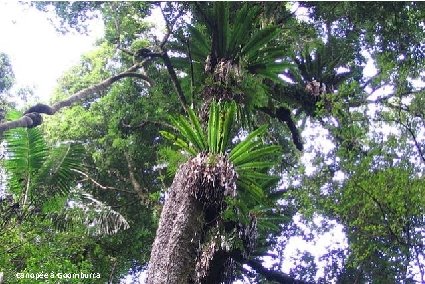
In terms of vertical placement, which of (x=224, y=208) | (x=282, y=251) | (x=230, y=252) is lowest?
(x=230, y=252)

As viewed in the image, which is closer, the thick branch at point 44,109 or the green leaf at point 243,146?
the green leaf at point 243,146

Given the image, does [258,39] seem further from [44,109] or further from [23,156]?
[23,156]

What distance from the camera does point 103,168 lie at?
343 inches

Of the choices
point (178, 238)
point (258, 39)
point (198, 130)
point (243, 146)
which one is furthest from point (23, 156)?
point (258, 39)

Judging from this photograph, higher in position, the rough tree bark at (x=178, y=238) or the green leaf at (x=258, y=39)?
the green leaf at (x=258, y=39)

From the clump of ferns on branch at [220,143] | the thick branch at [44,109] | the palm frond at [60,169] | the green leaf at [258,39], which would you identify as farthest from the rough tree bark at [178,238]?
the thick branch at [44,109]

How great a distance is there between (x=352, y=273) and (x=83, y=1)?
6406 millimetres

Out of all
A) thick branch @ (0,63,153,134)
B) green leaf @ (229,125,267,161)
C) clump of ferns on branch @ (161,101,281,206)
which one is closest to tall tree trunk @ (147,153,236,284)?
clump of ferns on branch @ (161,101,281,206)

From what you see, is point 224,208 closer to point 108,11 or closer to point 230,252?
point 230,252

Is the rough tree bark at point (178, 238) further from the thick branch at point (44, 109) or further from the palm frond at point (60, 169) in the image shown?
the thick branch at point (44, 109)

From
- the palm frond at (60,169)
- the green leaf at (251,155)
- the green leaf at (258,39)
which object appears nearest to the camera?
the green leaf at (251,155)

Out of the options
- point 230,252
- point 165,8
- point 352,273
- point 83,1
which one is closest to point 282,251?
point 352,273

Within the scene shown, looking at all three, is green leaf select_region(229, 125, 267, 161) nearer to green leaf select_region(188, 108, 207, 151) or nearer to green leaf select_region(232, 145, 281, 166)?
green leaf select_region(232, 145, 281, 166)

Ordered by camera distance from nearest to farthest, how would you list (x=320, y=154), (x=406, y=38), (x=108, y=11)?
(x=406, y=38) → (x=320, y=154) → (x=108, y=11)
